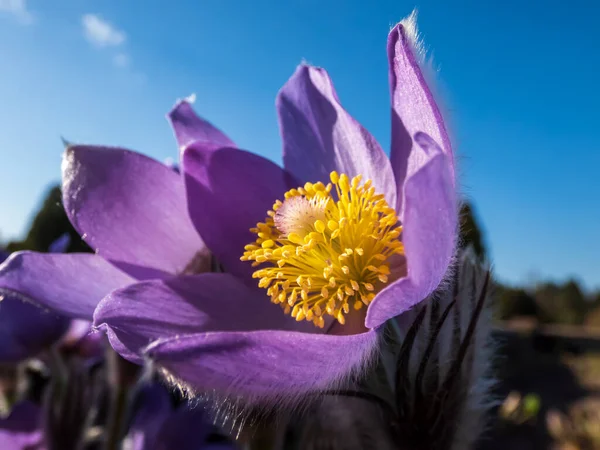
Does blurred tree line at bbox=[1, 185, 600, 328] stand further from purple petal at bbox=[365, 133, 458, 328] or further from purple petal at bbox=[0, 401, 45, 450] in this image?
purple petal at bbox=[365, 133, 458, 328]

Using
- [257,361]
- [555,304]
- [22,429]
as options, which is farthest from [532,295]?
[257,361]

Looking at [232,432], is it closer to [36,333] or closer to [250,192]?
[250,192]

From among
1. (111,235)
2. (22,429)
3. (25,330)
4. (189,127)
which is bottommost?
(22,429)

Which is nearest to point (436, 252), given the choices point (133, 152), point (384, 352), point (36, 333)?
point (384, 352)

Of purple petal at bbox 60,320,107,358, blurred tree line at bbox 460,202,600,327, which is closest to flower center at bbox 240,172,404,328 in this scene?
purple petal at bbox 60,320,107,358

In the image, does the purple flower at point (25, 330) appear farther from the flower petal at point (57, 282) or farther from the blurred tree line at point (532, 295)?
the blurred tree line at point (532, 295)

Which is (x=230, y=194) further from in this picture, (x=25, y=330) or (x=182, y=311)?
(x=25, y=330)

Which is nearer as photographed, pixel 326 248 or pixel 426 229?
pixel 426 229
